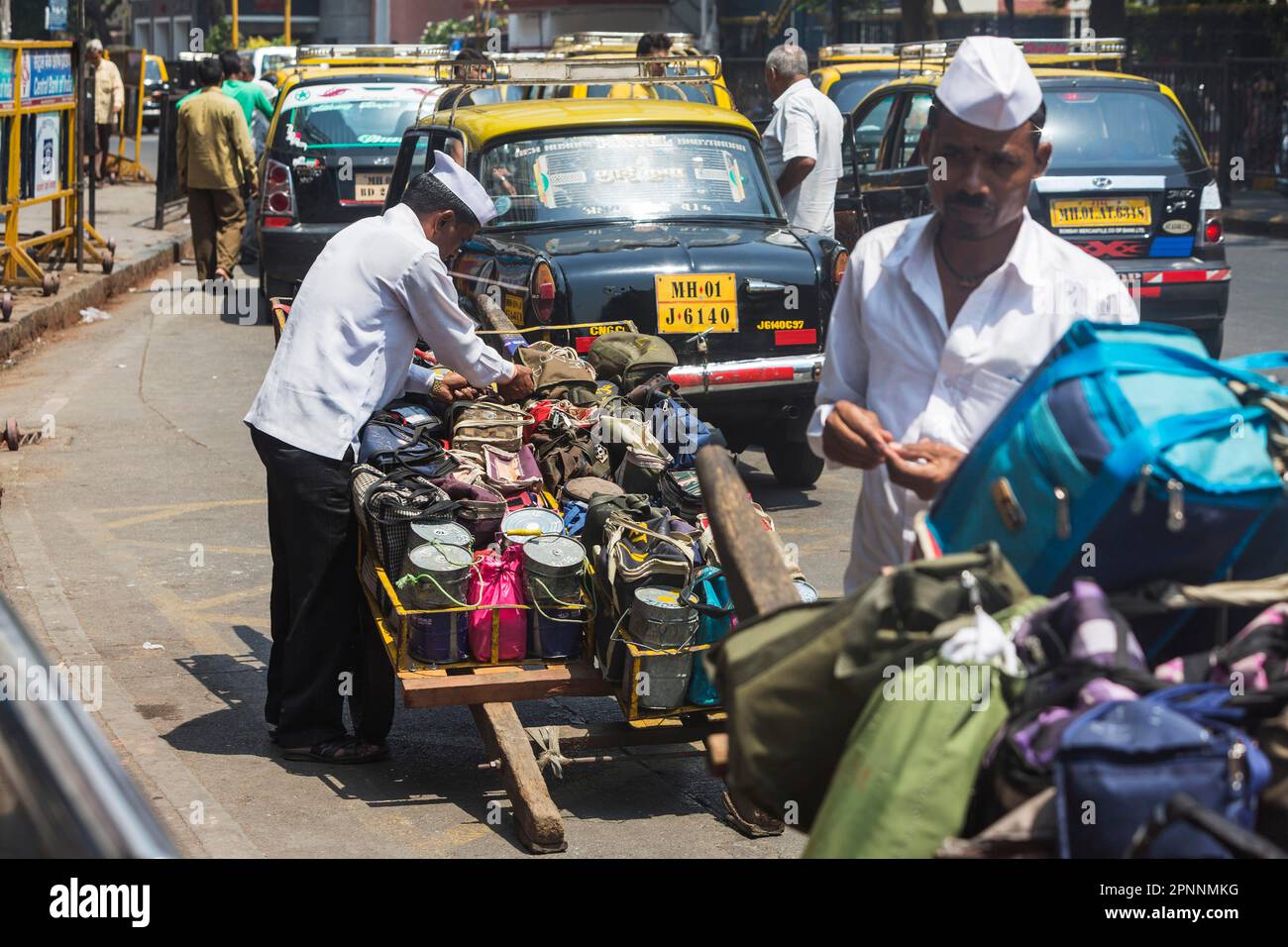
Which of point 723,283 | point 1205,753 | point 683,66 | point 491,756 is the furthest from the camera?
point 683,66

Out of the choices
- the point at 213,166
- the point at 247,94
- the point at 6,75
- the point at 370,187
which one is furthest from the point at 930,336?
the point at 247,94

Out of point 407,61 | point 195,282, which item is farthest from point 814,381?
point 195,282

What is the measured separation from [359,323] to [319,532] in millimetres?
698

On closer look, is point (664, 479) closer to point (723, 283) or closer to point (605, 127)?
point (723, 283)

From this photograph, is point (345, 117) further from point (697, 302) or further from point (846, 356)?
point (846, 356)

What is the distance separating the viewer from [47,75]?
627 inches

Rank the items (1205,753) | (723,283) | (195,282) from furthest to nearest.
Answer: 1. (195,282)
2. (723,283)
3. (1205,753)

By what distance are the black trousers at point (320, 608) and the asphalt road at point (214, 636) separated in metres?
0.18

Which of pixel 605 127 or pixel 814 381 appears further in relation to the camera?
pixel 605 127

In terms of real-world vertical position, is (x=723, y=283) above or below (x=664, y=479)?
above

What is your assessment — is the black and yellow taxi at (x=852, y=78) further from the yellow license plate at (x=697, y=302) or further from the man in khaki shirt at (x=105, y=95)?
the man in khaki shirt at (x=105, y=95)

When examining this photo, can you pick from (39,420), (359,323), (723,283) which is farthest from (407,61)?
(359,323)
